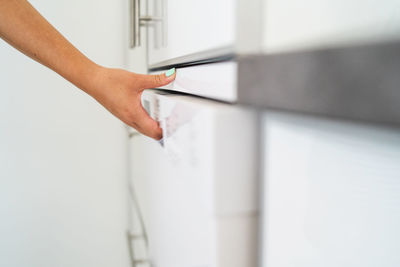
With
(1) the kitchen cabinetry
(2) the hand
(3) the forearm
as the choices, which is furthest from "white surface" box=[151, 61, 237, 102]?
(3) the forearm

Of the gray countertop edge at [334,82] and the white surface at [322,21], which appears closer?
the gray countertop edge at [334,82]

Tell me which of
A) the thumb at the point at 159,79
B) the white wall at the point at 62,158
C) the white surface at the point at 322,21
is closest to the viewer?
the white surface at the point at 322,21

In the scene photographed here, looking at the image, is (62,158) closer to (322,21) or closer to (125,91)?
(125,91)

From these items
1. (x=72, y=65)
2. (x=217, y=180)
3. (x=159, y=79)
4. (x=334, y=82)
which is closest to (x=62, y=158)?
(x=72, y=65)

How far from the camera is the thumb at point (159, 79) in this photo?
588 mm

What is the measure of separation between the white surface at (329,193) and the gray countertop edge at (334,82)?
0.03 metres

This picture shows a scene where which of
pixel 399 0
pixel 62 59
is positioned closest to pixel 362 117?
pixel 399 0

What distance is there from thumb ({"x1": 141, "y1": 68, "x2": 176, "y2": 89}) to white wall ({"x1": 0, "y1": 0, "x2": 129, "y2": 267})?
34.2 inches

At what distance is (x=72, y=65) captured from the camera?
67cm

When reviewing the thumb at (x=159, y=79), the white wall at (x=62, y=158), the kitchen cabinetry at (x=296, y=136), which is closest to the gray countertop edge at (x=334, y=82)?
the kitchen cabinetry at (x=296, y=136)

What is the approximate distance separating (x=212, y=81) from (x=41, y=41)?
1.44ft

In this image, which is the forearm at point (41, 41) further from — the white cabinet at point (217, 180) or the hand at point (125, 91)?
the white cabinet at point (217, 180)

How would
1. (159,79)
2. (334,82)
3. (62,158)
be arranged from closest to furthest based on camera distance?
1. (334,82)
2. (159,79)
3. (62,158)

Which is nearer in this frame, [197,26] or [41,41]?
[197,26]
